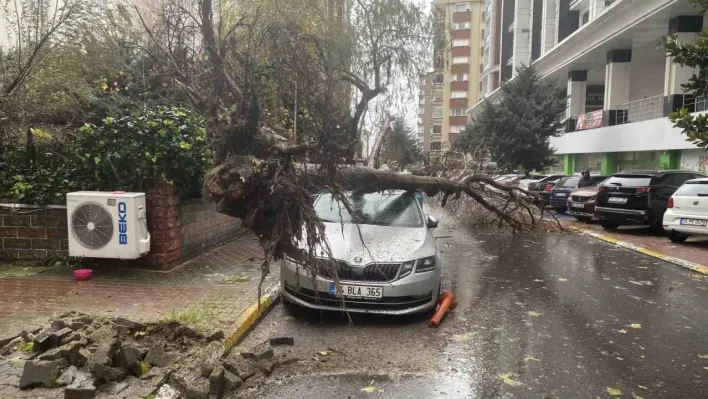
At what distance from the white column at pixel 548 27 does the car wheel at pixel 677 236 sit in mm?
28272

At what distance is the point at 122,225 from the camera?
6.68m

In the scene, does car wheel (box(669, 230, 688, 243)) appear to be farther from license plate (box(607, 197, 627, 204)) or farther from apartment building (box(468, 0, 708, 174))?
apartment building (box(468, 0, 708, 174))

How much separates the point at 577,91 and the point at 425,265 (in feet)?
93.7

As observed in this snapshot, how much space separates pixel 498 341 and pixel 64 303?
4.87 m

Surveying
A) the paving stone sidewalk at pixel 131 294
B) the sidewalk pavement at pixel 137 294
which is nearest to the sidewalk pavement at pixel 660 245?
the paving stone sidewalk at pixel 131 294

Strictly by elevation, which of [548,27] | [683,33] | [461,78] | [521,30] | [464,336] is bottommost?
[464,336]

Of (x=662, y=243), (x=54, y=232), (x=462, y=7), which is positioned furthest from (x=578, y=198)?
(x=462, y=7)

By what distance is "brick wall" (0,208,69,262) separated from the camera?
7.22 meters

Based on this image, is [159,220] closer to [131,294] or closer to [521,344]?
[131,294]

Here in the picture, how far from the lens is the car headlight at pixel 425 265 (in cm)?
549

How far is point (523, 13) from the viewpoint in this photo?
45.2 meters

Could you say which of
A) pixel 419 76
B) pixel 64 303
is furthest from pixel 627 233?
pixel 64 303

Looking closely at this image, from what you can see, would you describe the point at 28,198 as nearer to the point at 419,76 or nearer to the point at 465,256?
the point at 419,76

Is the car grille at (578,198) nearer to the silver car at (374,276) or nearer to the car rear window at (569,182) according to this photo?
the car rear window at (569,182)
